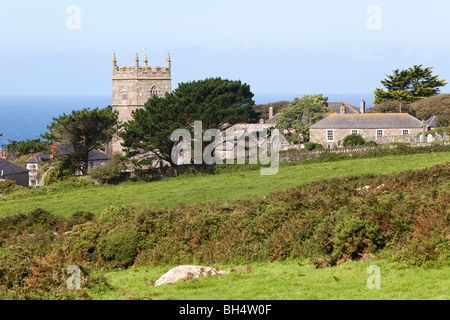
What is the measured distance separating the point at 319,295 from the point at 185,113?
39.6m

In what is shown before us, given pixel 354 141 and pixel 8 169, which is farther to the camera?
pixel 8 169

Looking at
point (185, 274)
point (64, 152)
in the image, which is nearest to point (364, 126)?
point (64, 152)

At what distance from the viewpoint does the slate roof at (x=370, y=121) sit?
62062 mm

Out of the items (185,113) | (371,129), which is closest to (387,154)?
(185,113)

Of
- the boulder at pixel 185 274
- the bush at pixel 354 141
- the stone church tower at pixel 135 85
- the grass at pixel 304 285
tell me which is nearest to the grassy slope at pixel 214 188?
the bush at pixel 354 141

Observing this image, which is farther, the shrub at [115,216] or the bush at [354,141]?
the bush at [354,141]

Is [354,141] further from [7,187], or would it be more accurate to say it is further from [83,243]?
[83,243]

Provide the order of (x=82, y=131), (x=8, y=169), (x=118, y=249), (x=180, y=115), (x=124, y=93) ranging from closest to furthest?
(x=118, y=249)
(x=180, y=115)
(x=82, y=131)
(x=8, y=169)
(x=124, y=93)

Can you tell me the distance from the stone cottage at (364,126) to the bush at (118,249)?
148 feet

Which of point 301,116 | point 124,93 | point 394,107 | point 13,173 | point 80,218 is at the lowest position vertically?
point 13,173

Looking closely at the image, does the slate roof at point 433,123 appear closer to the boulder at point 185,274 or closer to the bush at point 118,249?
the bush at point 118,249

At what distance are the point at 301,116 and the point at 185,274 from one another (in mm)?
58889

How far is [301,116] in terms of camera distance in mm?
71562

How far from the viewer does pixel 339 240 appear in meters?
15.6
